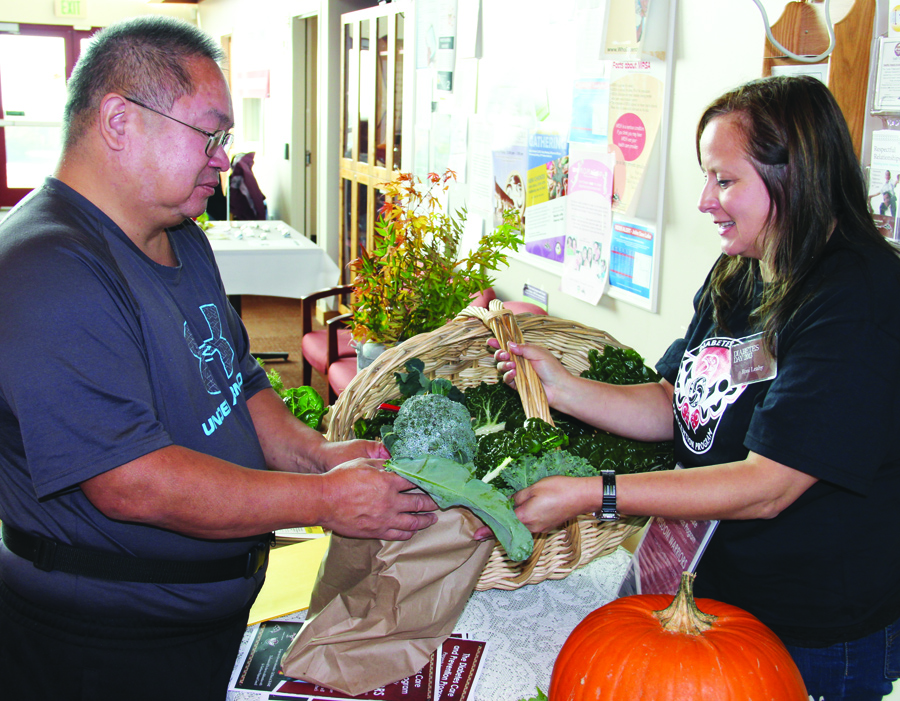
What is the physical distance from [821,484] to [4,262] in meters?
1.14

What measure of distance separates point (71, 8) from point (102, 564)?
38.5ft

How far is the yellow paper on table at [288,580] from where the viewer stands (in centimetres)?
130

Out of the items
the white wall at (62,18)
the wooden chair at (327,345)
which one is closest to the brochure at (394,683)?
the wooden chair at (327,345)

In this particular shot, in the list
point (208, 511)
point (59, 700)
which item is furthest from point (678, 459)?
point (59, 700)

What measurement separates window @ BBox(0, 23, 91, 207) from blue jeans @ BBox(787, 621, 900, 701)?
11.7m

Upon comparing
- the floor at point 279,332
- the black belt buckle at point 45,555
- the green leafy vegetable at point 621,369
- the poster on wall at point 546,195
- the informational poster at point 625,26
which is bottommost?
the floor at point 279,332

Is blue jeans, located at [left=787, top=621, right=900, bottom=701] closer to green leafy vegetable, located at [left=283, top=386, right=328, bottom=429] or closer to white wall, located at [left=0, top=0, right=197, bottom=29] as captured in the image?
green leafy vegetable, located at [left=283, top=386, right=328, bottom=429]

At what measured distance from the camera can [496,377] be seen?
6.12ft

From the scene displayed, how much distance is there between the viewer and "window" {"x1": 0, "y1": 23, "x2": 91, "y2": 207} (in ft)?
35.4

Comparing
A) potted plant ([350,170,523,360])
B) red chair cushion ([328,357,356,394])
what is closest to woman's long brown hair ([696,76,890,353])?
potted plant ([350,170,523,360])

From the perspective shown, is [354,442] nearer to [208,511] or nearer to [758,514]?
[208,511]

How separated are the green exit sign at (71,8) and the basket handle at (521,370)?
11.4 m

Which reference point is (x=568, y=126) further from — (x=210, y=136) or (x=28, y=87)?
(x=28, y=87)

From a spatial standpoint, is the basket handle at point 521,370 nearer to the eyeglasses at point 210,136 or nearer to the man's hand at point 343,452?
the man's hand at point 343,452
